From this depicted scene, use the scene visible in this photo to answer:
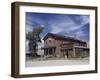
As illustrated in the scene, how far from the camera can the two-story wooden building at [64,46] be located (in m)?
2.14

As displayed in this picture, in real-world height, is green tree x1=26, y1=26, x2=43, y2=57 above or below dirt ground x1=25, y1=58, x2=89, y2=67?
above

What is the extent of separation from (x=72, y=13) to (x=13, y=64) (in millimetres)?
A: 733

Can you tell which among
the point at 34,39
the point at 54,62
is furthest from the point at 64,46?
the point at 34,39

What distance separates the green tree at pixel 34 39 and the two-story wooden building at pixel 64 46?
7 centimetres

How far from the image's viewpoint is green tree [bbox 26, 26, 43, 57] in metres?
2.08

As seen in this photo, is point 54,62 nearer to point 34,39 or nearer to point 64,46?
point 64,46

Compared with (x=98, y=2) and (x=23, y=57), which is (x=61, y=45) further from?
(x=98, y=2)

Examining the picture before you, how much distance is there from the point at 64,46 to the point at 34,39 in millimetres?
306

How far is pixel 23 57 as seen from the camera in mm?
2031

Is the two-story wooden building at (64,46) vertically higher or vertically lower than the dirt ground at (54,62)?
higher

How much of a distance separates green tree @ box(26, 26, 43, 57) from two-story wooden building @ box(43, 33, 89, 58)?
7cm

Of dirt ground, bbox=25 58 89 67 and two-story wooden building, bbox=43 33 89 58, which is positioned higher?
two-story wooden building, bbox=43 33 89 58

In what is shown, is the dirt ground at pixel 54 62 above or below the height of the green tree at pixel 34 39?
below

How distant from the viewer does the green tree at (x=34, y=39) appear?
2076 mm
